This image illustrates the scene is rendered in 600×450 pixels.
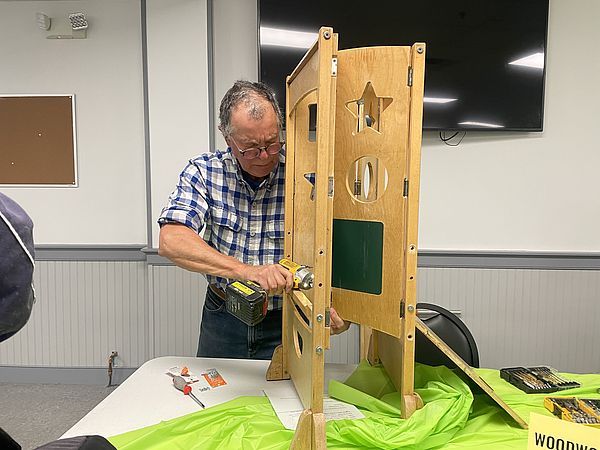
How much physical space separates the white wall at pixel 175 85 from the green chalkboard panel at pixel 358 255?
182cm

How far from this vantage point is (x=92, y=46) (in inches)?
123

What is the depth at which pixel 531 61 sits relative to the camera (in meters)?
2.86

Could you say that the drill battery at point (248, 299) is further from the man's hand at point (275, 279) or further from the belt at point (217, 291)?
the belt at point (217, 291)

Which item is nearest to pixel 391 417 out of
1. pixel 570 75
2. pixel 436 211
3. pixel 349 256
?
pixel 349 256

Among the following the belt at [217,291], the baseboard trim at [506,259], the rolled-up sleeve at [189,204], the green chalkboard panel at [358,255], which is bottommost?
the baseboard trim at [506,259]

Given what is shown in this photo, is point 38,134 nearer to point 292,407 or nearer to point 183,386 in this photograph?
point 183,386

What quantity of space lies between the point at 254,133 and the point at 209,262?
416 mm

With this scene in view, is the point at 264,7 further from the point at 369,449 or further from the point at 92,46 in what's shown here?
the point at 369,449

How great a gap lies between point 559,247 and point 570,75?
924mm

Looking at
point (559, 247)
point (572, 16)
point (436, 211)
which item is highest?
point (572, 16)

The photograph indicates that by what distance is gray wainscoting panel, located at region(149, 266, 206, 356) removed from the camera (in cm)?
308

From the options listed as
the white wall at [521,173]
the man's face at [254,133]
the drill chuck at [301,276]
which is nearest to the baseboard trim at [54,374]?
the white wall at [521,173]

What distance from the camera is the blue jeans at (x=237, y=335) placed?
72.4 inches

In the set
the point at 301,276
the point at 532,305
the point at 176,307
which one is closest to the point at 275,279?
the point at 301,276
